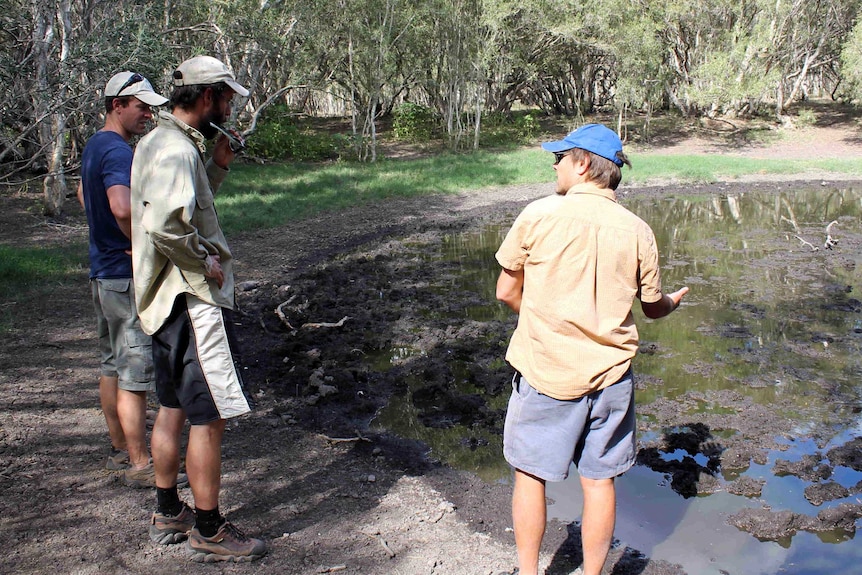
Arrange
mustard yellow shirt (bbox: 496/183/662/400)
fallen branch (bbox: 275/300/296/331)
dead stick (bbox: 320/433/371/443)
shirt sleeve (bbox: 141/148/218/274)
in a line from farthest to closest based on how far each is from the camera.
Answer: fallen branch (bbox: 275/300/296/331) < dead stick (bbox: 320/433/371/443) < shirt sleeve (bbox: 141/148/218/274) < mustard yellow shirt (bbox: 496/183/662/400)

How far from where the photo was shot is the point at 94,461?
4.27 m

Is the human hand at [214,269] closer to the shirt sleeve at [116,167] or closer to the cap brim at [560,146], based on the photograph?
the shirt sleeve at [116,167]

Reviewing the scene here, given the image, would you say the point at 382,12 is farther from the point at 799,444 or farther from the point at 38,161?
the point at 799,444

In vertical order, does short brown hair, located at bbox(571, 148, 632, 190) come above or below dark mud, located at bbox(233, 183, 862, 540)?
above

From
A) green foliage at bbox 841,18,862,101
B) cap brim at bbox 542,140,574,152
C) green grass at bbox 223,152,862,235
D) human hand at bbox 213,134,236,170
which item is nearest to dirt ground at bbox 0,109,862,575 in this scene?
human hand at bbox 213,134,236,170

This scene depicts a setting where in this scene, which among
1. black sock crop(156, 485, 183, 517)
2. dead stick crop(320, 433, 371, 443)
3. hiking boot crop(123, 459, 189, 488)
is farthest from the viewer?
dead stick crop(320, 433, 371, 443)

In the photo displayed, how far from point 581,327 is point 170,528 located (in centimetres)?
206

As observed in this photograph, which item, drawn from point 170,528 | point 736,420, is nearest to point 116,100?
point 170,528

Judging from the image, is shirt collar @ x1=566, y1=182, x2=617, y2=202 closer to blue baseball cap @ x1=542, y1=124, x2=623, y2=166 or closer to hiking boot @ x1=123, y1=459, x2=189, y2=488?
blue baseball cap @ x1=542, y1=124, x2=623, y2=166

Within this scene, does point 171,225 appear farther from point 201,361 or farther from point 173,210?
point 201,361

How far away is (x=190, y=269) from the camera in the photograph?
9.84 ft

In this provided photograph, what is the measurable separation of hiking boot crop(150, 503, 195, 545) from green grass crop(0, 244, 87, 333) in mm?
4528

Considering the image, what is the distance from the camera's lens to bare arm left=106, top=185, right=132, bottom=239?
3.55 metres

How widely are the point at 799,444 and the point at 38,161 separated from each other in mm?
14612
